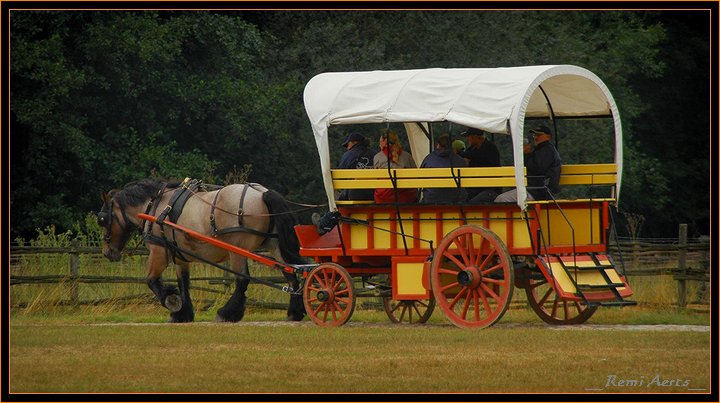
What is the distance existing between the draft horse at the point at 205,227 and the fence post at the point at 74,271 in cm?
205

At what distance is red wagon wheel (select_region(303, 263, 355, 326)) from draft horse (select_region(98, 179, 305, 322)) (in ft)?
2.47

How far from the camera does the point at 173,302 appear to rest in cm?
1862

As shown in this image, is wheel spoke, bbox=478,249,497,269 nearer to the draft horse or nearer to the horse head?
the draft horse

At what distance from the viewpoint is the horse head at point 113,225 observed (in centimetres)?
1956

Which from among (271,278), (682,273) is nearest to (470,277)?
(682,273)

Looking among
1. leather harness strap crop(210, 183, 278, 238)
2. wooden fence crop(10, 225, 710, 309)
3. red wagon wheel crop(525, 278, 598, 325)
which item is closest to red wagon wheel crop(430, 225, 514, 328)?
red wagon wheel crop(525, 278, 598, 325)

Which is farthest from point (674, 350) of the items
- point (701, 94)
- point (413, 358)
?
point (701, 94)

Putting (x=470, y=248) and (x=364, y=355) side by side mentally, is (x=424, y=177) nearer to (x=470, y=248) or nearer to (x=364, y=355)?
(x=470, y=248)

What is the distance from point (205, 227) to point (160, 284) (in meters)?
0.88

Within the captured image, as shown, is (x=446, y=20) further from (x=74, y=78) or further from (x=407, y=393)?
(x=407, y=393)

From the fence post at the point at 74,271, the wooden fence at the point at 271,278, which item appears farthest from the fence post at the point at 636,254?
the fence post at the point at 74,271

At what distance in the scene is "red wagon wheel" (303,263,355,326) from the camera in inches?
664

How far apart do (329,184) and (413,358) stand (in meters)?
3.21

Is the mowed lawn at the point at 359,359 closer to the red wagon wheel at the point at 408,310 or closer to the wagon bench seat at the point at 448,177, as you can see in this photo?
the red wagon wheel at the point at 408,310
